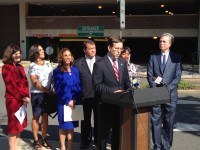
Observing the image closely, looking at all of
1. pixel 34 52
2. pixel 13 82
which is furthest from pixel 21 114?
pixel 34 52

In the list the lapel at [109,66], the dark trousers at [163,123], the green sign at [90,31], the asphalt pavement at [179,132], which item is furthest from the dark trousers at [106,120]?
the green sign at [90,31]

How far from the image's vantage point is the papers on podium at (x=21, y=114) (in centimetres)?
570

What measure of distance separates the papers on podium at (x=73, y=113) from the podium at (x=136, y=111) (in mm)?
1194

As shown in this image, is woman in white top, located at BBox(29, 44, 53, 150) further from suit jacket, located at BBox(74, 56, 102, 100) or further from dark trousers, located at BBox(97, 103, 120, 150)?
dark trousers, located at BBox(97, 103, 120, 150)

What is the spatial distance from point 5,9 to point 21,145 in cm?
2850

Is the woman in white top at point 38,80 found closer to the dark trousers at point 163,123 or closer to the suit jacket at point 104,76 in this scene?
the suit jacket at point 104,76

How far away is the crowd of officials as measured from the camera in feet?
17.7

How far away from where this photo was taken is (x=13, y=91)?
5.63 meters

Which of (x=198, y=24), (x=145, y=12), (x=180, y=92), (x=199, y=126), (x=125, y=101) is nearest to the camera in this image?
(x=125, y=101)

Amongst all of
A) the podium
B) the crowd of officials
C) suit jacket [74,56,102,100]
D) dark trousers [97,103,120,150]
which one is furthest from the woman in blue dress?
the podium

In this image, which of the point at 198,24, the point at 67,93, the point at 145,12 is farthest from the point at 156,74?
the point at 145,12

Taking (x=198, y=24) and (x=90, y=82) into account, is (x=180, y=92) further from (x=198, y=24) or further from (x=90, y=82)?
(x=198, y=24)

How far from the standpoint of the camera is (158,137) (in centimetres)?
611

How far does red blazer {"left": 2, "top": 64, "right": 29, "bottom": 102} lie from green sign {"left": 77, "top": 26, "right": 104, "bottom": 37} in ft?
84.2
